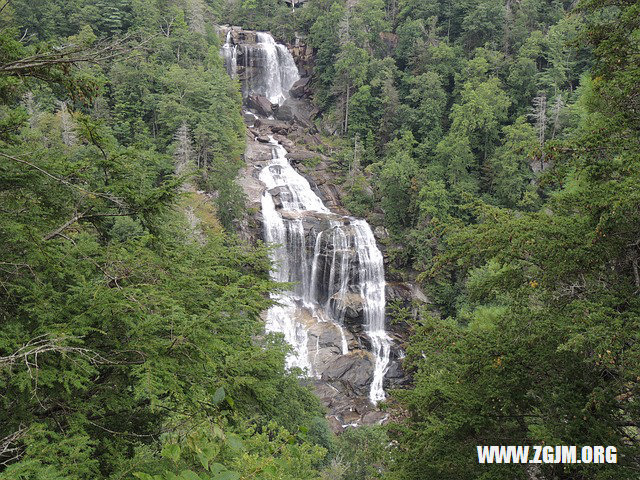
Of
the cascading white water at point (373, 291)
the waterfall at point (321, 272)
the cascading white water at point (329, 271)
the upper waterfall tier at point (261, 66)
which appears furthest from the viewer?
the upper waterfall tier at point (261, 66)

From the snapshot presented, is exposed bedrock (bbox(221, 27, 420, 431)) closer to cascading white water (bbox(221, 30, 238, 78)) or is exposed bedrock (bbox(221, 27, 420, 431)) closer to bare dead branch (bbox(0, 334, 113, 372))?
cascading white water (bbox(221, 30, 238, 78))

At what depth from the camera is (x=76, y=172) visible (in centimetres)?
423

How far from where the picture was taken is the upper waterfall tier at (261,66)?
3953cm

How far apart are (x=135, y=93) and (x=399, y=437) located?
28.0m

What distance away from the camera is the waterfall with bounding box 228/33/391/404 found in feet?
73.6

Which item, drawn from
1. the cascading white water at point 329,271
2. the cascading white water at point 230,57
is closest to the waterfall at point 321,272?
the cascading white water at point 329,271

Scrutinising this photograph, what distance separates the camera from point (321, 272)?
24.6 metres

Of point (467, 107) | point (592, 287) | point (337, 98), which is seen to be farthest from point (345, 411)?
point (337, 98)

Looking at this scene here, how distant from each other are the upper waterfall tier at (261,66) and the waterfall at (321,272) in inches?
624

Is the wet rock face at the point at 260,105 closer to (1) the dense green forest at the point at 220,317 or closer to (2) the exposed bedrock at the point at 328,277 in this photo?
(2) the exposed bedrock at the point at 328,277

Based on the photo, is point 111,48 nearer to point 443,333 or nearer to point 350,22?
point 443,333

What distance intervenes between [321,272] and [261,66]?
25203 millimetres

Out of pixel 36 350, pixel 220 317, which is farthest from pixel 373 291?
pixel 36 350

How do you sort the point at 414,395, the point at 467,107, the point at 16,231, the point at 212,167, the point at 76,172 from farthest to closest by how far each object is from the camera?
the point at 467,107 < the point at 212,167 < the point at 414,395 < the point at 76,172 < the point at 16,231
